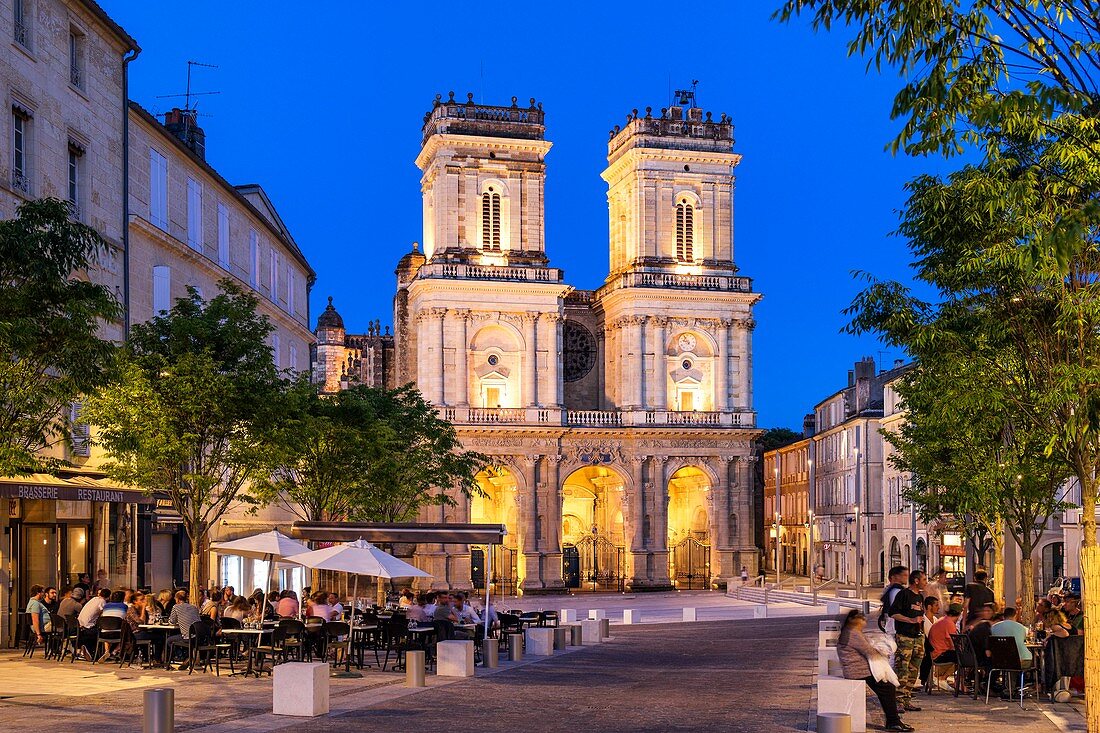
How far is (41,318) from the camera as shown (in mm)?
19156

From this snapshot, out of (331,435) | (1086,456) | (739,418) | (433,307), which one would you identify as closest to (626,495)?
(739,418)

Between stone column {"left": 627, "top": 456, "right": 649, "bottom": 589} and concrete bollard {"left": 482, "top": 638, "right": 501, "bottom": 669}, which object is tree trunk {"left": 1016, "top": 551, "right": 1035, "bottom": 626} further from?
stone column {"left": 627, "top": 456, "right": 649, "bottom": 589}

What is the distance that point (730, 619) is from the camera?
179 feet

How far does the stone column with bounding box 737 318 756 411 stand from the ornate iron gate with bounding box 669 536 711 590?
8.51 metres

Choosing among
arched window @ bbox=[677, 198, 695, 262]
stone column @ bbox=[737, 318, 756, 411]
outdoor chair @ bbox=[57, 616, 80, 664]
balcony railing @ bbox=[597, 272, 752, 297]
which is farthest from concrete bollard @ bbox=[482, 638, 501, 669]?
arched window @ bbox=[677, 198, 695, 262]

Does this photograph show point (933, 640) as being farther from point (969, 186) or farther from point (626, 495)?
point (626, 495)

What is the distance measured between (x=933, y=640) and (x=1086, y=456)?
5.71 m

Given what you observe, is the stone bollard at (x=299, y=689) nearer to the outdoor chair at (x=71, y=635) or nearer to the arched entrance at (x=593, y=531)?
the outdoor chair at (x=71, y=635)

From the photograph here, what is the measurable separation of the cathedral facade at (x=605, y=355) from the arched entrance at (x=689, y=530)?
16cm

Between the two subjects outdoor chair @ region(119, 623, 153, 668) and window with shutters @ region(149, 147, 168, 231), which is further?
window with shutters @ region(149, 147, 168, 231)

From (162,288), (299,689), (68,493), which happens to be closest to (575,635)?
(68,493)

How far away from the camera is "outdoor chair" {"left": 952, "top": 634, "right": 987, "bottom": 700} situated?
21.0m

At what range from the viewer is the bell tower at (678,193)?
8400cm

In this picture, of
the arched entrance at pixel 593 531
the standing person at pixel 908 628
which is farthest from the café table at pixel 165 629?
the arched entrance at pixel 593 531
